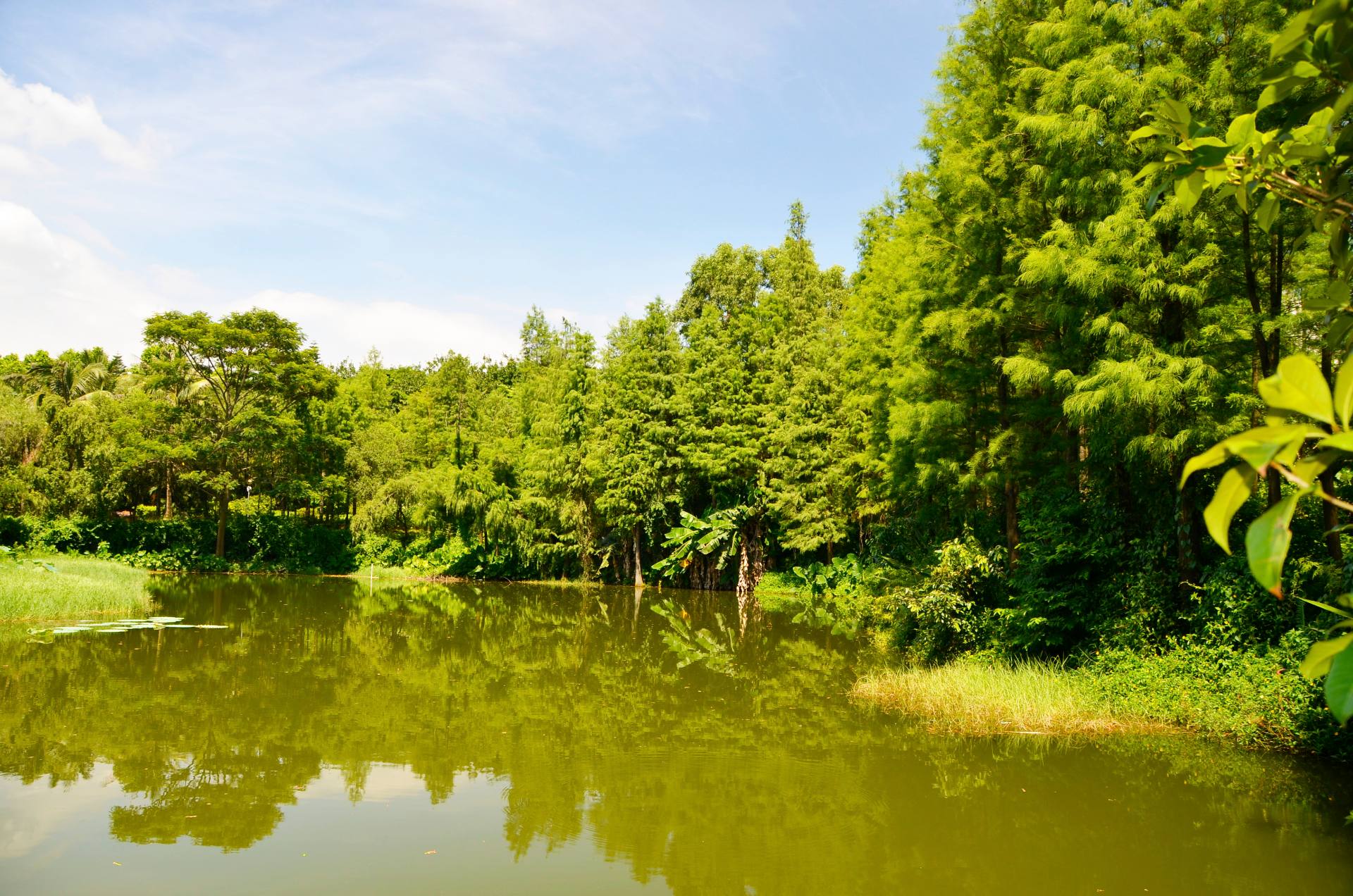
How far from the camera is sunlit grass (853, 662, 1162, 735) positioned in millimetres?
10008

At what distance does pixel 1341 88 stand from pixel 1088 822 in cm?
709

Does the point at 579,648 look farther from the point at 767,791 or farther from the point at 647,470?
the point at 647,470

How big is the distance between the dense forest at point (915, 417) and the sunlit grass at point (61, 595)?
1189cm

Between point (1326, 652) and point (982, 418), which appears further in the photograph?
point (982, 418)

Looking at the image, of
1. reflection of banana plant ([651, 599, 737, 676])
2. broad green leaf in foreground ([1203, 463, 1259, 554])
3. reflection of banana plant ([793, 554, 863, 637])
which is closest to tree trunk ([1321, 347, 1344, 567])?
reflection of banana plant ([651, 599, 737, 676])

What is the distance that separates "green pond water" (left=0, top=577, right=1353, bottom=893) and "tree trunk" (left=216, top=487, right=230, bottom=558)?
21665 millimetres

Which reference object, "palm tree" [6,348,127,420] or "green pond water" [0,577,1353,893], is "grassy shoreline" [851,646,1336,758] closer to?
"green pond water" [0,577,1353,893]

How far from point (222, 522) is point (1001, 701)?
33679 mm

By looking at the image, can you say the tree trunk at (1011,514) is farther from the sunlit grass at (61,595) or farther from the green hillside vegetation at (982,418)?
the sunlit grass at (61,595)

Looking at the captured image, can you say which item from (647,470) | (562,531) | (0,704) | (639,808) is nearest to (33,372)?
(562,531)

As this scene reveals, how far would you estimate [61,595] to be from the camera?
1872 cm

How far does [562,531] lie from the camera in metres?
34.2

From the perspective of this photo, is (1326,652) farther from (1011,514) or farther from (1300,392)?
(1011,514)

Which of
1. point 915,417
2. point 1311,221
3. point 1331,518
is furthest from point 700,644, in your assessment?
point 1311,221
